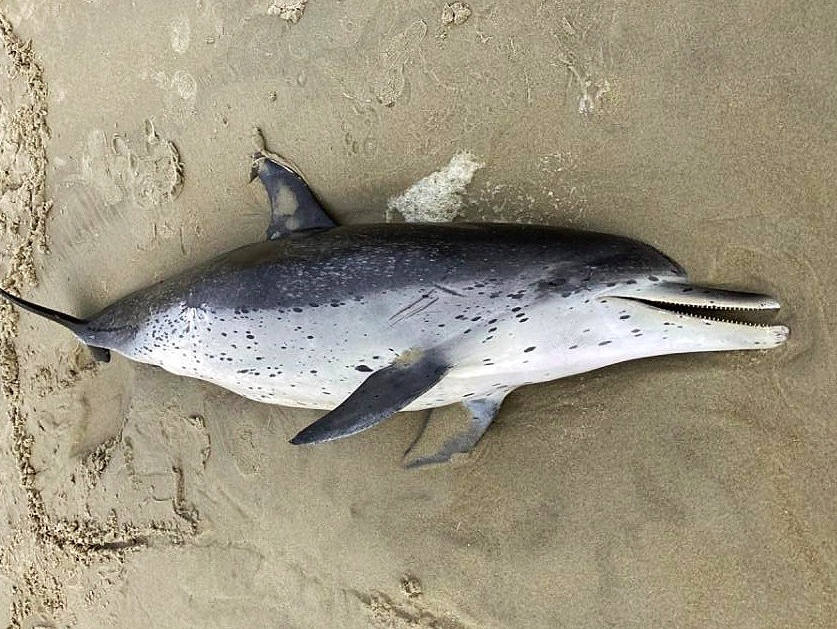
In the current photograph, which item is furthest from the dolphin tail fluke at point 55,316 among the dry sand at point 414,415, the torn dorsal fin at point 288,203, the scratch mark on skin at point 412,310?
the scratch mark on skin at point 412,310

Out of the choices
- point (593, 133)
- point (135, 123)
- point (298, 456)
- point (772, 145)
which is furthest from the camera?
point (135, 123)

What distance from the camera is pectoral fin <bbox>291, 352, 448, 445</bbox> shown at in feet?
10.5

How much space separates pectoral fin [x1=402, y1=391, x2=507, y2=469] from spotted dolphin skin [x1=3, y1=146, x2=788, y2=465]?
10.1 inches

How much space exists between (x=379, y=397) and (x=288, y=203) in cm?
182

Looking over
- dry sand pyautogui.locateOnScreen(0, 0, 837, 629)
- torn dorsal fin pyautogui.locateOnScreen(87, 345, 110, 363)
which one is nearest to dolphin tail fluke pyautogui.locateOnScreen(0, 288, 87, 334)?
torn dorsal fin pyautogui.locateOnScreen(87, 345, 110, 363)

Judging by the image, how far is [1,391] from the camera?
544 cm

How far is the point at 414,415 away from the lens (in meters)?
4.46

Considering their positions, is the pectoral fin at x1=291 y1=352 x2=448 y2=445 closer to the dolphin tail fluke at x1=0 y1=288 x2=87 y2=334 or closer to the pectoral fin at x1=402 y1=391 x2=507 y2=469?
the pectoral fin at x1=402 y1=391 x2=507 y2=469

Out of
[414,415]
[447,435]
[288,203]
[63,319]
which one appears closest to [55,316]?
[63,319]

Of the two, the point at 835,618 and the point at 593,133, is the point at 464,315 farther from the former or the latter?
the point at 835,618

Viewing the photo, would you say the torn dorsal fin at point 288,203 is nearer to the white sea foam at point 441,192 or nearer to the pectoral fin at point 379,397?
the white sea foam at point 441,192

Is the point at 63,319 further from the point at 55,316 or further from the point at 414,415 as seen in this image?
the point at 414,415

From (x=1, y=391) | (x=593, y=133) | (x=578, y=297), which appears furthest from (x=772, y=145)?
(x=1, y=391)

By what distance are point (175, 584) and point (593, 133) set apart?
4439 millimetres
